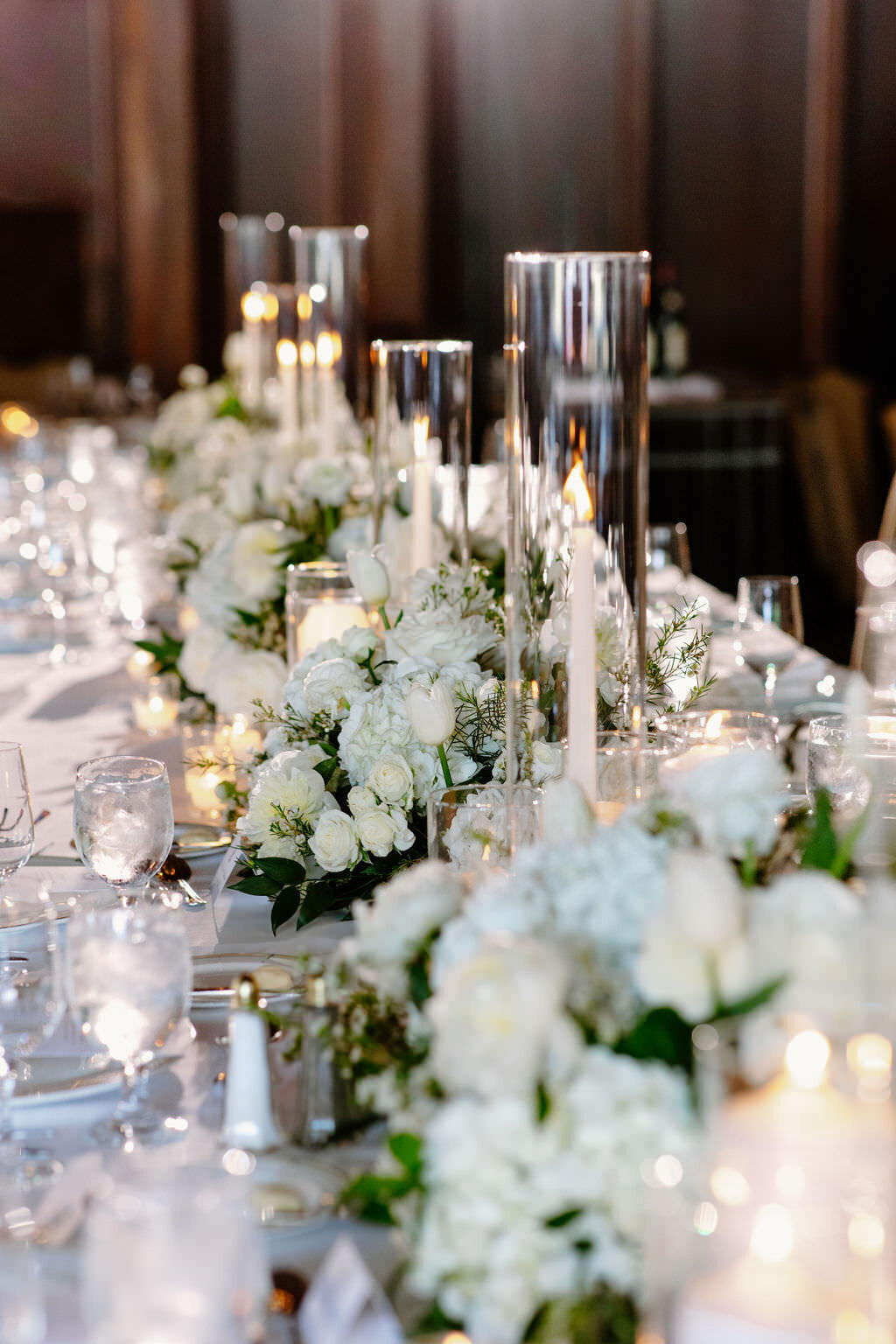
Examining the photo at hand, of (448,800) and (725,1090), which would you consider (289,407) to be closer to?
(448,800)

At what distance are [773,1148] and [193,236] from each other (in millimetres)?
7029

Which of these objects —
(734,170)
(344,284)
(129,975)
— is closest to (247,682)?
(129,975)

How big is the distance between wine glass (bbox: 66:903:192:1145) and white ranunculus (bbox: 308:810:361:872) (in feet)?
1.08

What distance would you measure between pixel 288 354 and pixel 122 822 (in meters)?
2.07

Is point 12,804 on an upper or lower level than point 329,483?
lower

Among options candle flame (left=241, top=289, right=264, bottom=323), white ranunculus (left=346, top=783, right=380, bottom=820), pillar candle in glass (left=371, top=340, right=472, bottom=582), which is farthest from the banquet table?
candle flame (left=241, top=289, right=264, bottom=323)

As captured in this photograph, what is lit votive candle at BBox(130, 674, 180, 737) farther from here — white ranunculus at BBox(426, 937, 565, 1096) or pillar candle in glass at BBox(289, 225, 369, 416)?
white ranunculus at BBox(426, 937, 565, 1096)

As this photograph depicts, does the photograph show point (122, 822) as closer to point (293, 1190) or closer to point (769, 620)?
point (293, 1190)

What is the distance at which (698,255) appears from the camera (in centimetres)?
687

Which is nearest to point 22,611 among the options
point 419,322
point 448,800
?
point 448,800

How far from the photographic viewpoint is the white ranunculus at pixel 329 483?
2.23 meters

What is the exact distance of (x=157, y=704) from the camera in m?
2.33

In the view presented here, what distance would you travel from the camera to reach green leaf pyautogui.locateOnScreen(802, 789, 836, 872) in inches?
36.1

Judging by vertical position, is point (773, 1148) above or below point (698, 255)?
below
